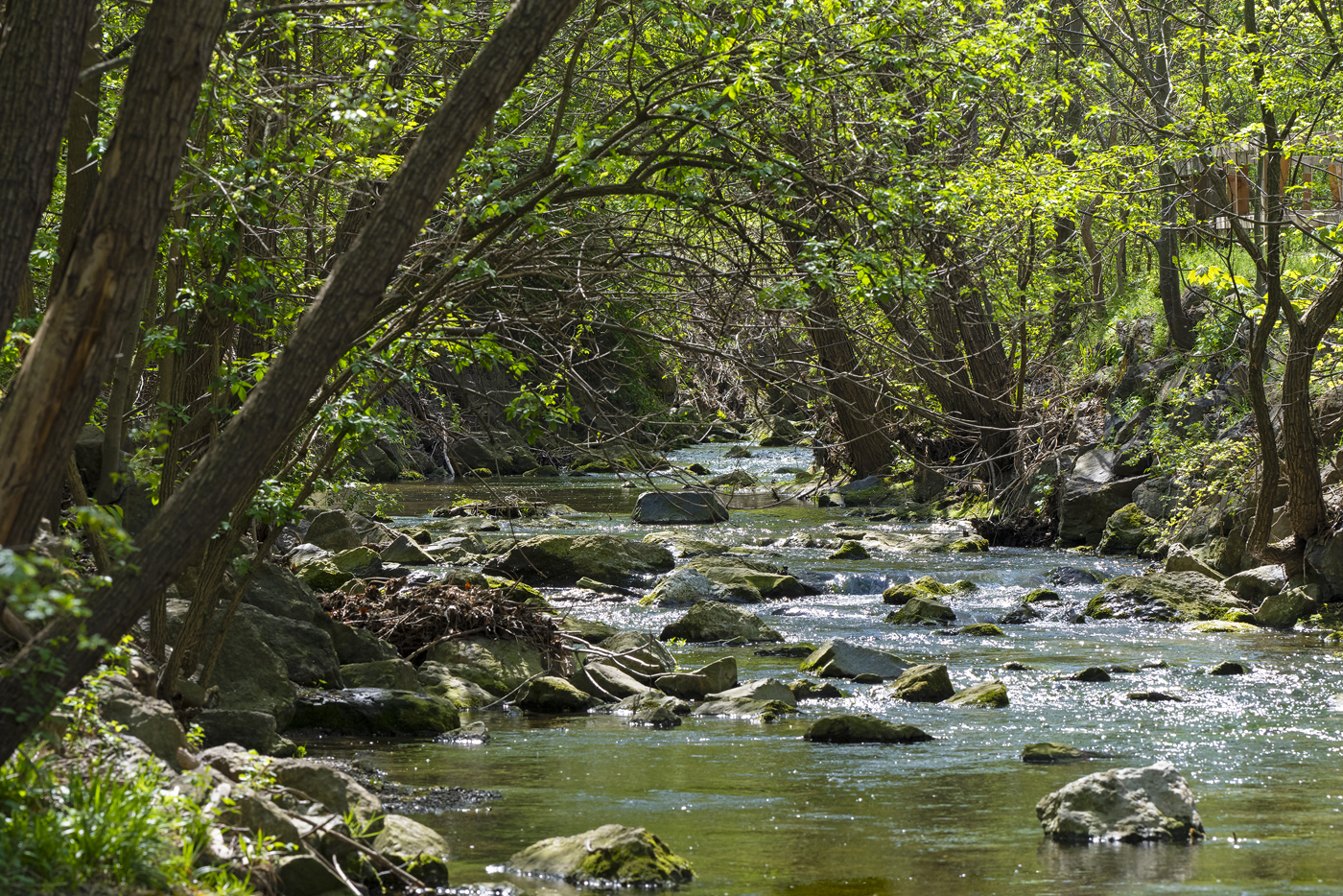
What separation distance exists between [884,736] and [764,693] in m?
1.50

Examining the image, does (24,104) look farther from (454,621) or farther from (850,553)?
(850,553)

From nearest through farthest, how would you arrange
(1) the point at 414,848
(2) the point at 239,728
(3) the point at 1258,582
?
1. (1) the point at 414,848
2. (2) the point at 239,728
3. (3) the point at 1258,582

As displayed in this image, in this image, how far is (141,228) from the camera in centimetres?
403

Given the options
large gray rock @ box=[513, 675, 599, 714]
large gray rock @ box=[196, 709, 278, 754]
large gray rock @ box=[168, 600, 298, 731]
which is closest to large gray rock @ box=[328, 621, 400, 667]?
large gray rock @ box=[513, 675, 599, 714]

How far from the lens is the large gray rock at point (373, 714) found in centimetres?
902

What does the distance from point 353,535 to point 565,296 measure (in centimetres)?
1033

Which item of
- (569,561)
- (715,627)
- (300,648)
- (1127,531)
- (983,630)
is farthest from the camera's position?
(1127,531)

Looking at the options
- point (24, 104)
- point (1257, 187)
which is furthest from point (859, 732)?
point (1257, 187)

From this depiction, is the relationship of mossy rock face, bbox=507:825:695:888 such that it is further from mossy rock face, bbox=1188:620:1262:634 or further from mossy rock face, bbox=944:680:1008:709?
mossy rock face, bbox=1188:620:1262:634

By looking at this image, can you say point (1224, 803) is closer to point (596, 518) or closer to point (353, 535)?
point (353, 535)

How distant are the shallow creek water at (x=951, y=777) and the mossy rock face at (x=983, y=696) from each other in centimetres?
17

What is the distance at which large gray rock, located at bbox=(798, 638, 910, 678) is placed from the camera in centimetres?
1123

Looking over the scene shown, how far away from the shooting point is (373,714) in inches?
359

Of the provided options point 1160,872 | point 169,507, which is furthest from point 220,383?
point 1160,872
